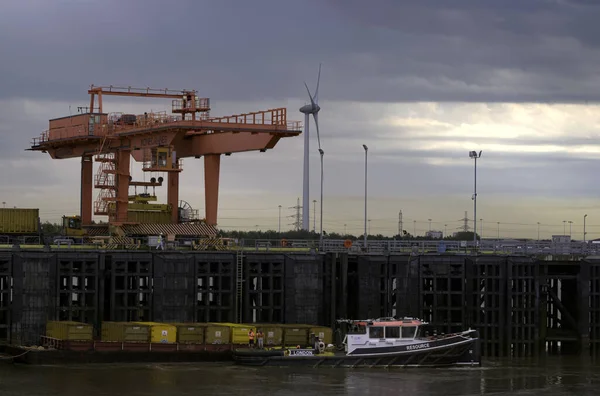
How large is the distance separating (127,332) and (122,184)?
22362 millimetres

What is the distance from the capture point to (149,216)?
9738 cm

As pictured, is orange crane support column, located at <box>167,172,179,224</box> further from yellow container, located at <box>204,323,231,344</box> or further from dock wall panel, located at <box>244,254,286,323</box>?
yellow container, located at <box>204,323,231,344</box>

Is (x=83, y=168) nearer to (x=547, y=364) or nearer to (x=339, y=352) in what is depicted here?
(x=339, y=352)

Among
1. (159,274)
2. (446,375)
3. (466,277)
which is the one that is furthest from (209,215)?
(446,375)

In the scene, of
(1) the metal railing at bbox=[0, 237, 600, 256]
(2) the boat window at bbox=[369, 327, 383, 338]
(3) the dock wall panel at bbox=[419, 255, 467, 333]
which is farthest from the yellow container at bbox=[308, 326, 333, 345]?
(1) the metal railing at bbox=[0, 237, 600, 256]

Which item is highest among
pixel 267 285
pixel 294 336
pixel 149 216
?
pixel 149 216

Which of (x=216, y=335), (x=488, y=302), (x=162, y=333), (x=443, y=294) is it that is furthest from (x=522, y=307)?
(x=162, y=333)

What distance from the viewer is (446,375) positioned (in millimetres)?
74688

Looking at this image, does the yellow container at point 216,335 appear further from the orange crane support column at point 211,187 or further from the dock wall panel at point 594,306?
the dock wall panel at point 594,306

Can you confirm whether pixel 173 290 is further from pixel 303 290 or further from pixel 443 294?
pixel 443 294

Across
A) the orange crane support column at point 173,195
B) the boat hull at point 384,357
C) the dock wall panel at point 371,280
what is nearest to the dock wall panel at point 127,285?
the boat hull at point 384,357

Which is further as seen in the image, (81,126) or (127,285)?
(81,126)

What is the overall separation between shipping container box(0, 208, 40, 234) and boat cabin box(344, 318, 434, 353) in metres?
30.7

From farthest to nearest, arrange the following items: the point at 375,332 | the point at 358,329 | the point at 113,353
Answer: the point at 358,329 → the point at 375,332 → the point at 113,353
